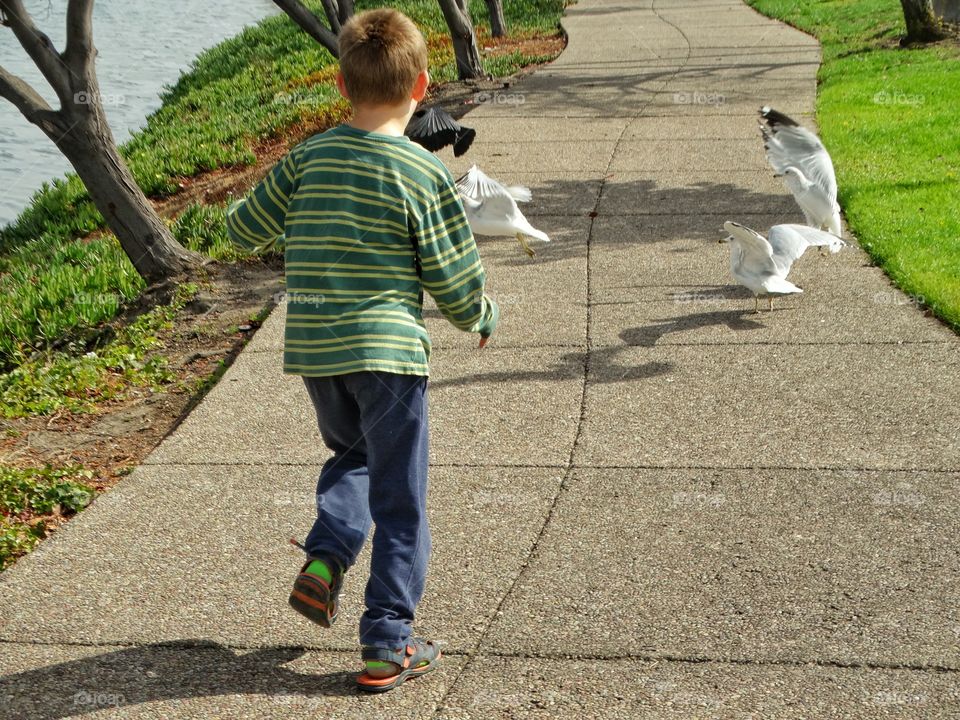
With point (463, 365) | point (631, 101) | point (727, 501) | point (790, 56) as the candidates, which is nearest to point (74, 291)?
point (463, 365)

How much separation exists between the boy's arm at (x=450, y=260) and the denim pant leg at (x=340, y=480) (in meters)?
0.38

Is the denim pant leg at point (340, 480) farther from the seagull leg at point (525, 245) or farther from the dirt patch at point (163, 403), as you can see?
the seagull leg at point (525, 245)

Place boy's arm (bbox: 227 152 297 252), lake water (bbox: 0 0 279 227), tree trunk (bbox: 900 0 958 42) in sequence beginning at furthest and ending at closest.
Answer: lake water (bbox: 0 0 279 227)
tree trunk (bbox: 900 0 958 42)
boy's arm (bbox: 227 152 297 252)

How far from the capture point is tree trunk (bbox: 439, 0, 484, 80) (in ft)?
46.8

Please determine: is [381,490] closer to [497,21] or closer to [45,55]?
[45,55]

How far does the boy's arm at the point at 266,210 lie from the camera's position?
9.93 feet

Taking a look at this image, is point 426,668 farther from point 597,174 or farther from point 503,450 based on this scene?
point 597,174

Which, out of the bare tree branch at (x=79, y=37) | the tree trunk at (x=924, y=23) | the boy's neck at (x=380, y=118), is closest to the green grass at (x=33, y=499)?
the boy's neck at (x=380, y=118)

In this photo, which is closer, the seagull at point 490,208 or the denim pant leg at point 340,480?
the denim pant leg at point 340,480

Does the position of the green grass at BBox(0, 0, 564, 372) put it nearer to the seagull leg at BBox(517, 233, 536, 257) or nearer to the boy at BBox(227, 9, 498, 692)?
the seagull leg at BBox(517, 233, 536, 257)

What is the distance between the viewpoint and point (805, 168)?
6.98 metres

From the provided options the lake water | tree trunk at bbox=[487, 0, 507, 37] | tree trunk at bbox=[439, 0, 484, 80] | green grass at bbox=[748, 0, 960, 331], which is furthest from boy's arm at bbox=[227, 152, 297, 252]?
tree trunk at bbox=[487, 0, 507, 37]

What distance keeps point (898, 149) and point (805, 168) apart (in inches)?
133

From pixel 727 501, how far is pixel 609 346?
184 centimetres
